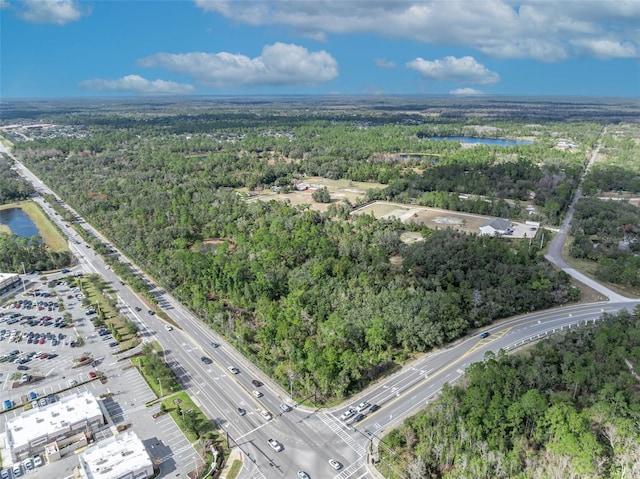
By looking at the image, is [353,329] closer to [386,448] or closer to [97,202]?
[386,448]

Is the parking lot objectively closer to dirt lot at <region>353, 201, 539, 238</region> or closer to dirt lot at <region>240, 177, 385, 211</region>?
dirt lot at <region>240, 177, 385, 211</region>

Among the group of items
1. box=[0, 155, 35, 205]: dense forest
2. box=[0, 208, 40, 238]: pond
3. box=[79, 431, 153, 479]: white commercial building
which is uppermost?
box=[0, 155, 35, 205]: dense forest

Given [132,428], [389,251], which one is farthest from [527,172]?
[132,428]

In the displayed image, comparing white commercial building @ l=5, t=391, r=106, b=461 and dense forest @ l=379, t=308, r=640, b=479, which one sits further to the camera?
white commercial building @ l=5, t=391, r=106, b=461

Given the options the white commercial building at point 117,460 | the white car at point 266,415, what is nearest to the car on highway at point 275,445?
the white car at point 266,415

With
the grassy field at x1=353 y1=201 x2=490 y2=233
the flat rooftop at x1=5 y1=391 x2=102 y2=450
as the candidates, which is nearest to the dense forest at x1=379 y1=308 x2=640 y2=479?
the flat rooftop at x1=5 y1=391 x2=102 y2=450
